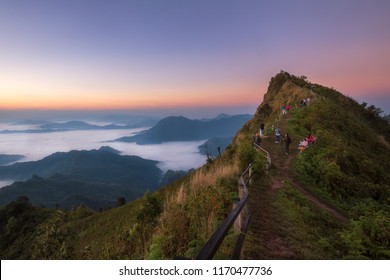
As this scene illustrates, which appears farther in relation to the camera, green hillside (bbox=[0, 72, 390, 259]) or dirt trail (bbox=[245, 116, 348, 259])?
green hillside (bbox=[0, 72, 390, 259])

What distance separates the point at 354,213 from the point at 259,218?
6285mm

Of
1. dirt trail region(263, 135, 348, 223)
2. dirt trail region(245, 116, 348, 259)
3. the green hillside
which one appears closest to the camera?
dirt trail region(245, 116, 348, 259)

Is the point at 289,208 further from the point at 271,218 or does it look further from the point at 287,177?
the point at 287,177

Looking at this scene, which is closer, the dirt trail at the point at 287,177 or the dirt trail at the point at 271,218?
the dirt trail at the point at 271,218

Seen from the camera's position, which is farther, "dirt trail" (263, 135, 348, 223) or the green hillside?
"dirt trail" (263, 135, 348, 223)

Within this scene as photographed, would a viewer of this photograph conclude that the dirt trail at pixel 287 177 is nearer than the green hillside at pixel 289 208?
No

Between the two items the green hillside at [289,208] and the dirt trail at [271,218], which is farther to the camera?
the green hillside at [289,208]

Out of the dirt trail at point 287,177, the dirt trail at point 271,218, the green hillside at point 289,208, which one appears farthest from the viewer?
the dirt trail at point 287,177

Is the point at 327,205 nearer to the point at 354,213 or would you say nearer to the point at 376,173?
the point at 354,213

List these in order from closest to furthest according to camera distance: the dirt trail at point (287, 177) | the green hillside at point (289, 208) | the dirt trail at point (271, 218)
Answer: the dirt trail at point (271, 218) < the green hillside at point (289, 208) < the dirt trail at point (287, 177)

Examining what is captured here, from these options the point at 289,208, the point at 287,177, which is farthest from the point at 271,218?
the point at 287,177

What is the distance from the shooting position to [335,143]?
66.8ft

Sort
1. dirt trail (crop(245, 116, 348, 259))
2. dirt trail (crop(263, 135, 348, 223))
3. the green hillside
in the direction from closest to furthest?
1. dirt trail (crop(245, 116, 348, 259))
2. the green hillside
3. dirt trail (crop(263, 135, 348, 223))
